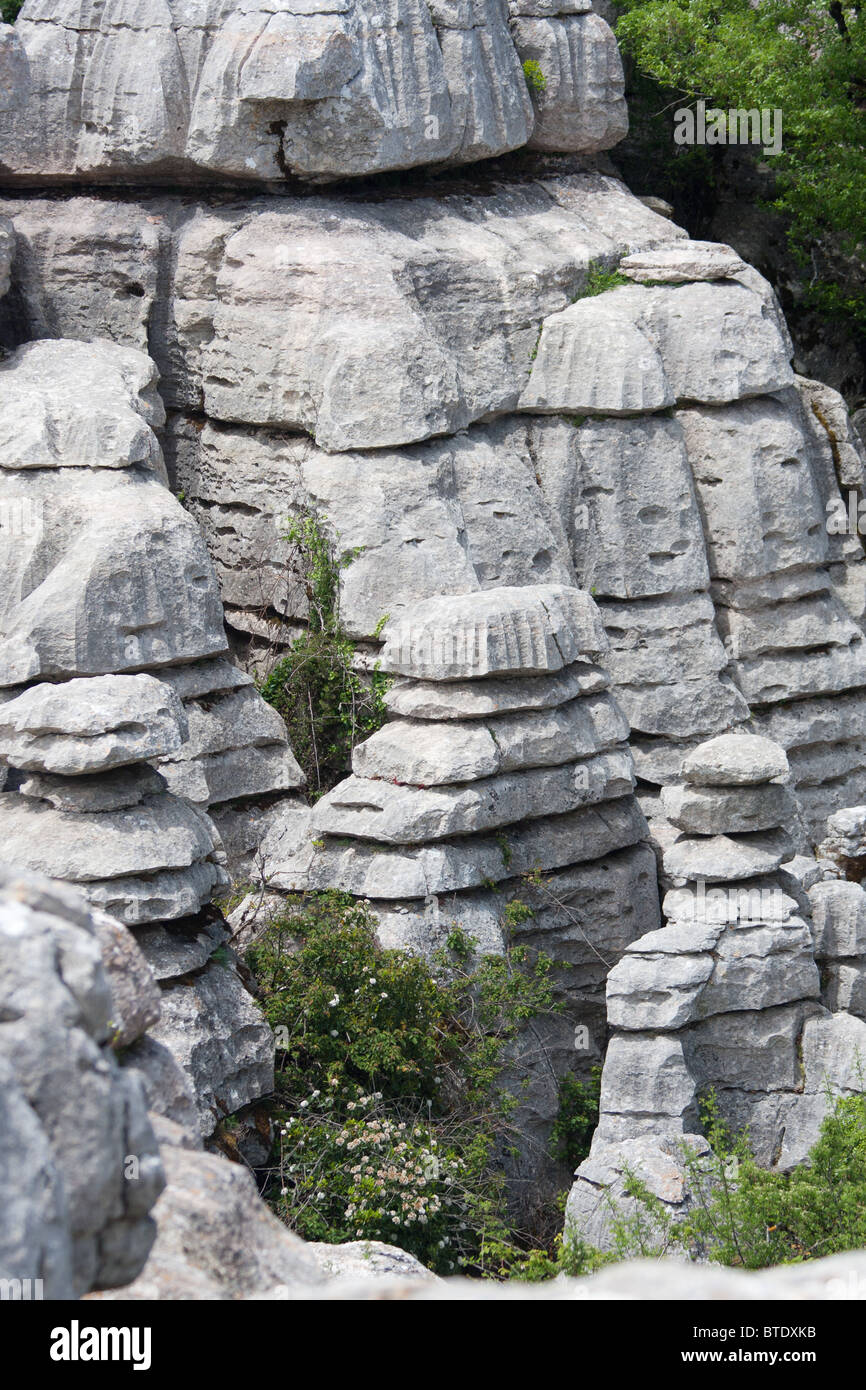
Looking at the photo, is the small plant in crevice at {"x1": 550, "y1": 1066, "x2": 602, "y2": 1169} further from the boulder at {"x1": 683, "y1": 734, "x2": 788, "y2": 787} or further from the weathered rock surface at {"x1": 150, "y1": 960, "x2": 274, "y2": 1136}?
the weathered rock surface at {"x1": 150, "y1": 960, "x2": 274, "y2": 1136}

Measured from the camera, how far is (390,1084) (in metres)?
11.1

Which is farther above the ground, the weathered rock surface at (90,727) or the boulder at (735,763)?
the weathered rock surface at (90,727)

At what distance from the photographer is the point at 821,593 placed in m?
16.2

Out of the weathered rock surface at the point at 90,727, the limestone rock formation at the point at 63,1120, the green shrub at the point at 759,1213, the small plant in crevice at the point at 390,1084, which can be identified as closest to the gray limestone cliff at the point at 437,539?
the weathered rock surface at the point at 90,727

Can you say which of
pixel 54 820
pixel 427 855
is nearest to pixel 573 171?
pixel 427 855

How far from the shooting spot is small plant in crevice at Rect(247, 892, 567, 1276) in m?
10.3

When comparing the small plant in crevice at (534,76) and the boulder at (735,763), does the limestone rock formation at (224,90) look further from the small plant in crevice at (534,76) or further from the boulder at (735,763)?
the boulder at (735,763)

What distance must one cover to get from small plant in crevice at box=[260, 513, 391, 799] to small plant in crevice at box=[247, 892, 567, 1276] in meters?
1.99

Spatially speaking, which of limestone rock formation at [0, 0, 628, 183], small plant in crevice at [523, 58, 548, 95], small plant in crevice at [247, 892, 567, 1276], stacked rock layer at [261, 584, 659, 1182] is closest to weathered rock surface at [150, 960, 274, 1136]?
small plant in crevice at [247, 892, 567, 1276]

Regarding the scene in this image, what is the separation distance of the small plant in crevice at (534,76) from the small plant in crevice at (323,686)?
5563 millimetres

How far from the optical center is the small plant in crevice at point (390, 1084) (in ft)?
33.8

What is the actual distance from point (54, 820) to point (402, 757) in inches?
108

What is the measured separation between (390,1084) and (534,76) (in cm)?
1021

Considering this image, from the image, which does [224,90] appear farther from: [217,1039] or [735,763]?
[217,1039]
